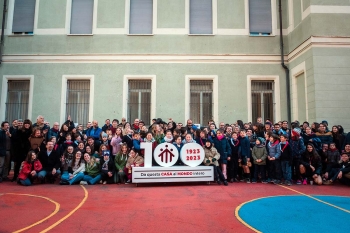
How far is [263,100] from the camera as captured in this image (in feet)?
45.4

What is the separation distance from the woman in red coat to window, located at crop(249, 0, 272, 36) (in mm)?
11415

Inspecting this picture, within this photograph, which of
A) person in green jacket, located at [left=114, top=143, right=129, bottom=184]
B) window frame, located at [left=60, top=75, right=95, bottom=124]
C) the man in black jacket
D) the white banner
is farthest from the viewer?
window frame, located at [left=60, top=75, right=95, bottom=124]

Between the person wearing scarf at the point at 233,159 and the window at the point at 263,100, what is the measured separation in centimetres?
443

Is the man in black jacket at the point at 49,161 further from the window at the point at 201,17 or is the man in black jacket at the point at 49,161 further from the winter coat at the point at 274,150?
the window at the point at 201,17

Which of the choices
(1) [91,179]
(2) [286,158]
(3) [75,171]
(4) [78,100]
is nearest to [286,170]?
(2) [286,158]

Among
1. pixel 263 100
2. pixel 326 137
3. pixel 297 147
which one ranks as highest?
pixel 263 100

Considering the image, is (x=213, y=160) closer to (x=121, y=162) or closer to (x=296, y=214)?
(x=121, y=162)

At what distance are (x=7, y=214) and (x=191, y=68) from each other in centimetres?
1005

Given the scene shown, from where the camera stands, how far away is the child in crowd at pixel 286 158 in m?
9.09

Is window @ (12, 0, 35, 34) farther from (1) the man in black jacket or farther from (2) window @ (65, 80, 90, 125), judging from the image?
(1) the man in black jacket

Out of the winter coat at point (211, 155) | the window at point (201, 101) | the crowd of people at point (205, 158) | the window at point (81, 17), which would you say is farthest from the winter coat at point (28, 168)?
the window at point (81, 17)

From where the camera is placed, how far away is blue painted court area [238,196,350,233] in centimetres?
493

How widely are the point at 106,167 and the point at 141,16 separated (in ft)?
27.5

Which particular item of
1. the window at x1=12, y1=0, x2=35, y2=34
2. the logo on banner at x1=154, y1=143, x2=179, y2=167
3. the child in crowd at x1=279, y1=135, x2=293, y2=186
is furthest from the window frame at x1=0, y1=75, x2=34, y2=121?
the child in crowd at x1=279, y1=135, x2=293, y2=186
